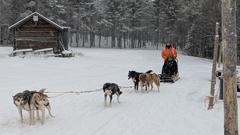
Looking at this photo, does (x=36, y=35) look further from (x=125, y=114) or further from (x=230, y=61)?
(x=230, y=61)

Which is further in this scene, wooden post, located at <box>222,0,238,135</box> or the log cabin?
the log cabin

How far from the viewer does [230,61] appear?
268 inches

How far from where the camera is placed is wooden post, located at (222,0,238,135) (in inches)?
265

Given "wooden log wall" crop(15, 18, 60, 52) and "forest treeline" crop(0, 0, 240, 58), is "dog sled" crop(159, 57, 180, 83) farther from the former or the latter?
"forest treeline" crop(0, 0, 240, 58)

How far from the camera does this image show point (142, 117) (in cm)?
1203

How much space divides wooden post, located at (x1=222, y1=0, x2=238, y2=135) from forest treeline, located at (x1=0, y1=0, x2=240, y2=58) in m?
55.5

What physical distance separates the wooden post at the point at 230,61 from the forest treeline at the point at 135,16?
55.5 metres

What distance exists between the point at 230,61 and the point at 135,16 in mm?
84982

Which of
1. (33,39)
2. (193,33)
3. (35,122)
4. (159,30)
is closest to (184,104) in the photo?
(35,122)

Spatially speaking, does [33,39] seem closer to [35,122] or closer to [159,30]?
[35,122]

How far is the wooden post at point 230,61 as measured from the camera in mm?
6742

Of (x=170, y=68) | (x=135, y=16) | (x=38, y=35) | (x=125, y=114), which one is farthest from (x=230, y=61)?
(x=135, y=16)

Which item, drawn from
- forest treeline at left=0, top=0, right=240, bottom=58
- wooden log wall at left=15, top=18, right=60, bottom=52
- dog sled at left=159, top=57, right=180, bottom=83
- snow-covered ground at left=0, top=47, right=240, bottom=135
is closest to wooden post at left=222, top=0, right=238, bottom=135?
snow-covered ground at left=0, top=47, right=240, bottom=135

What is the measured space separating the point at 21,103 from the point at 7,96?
552cm
